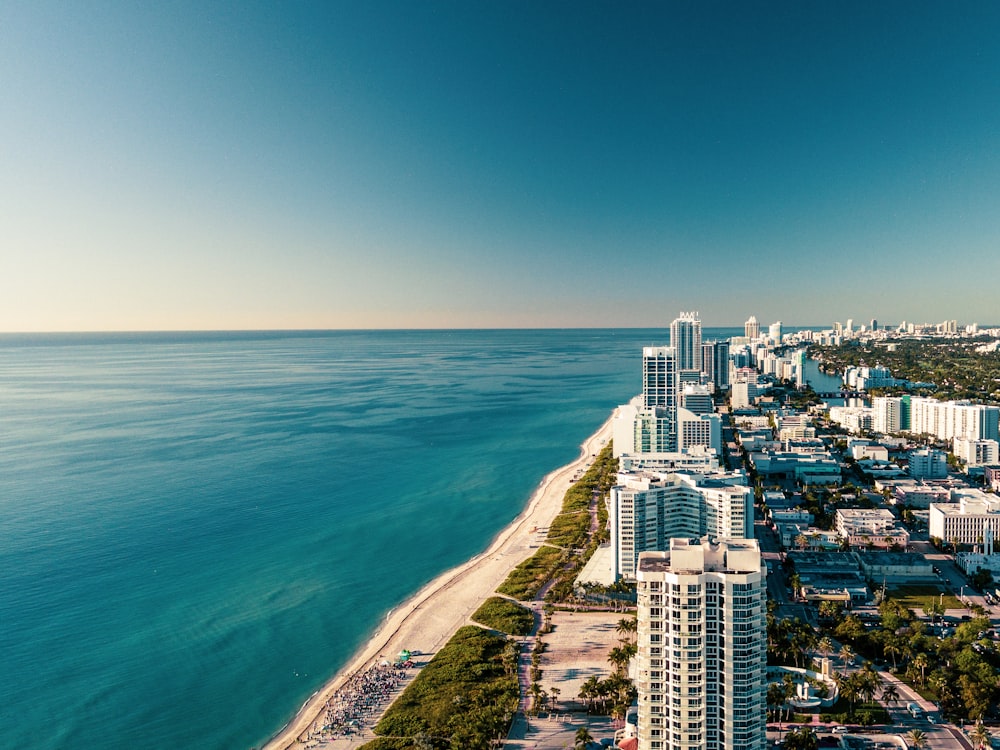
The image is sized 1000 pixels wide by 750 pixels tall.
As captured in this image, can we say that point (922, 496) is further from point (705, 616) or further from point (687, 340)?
point (687, 340)

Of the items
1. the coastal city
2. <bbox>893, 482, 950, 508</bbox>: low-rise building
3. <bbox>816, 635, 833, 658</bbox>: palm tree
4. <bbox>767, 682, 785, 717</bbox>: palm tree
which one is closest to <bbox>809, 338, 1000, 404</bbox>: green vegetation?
the coastal city

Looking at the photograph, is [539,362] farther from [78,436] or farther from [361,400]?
[78,436]

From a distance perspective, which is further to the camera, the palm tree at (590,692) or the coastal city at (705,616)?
the palm tree at (590,692)

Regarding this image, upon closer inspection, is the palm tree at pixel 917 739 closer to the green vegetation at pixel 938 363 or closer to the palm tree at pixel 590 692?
the palm tree at pixel 590 692

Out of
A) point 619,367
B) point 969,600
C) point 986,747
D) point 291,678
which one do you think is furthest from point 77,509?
point 619,367

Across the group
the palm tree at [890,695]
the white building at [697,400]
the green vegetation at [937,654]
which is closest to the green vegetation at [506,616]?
the green vegetation at [937,654]

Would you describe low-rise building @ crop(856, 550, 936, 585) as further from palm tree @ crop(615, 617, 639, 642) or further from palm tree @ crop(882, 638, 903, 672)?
palm tree @ crop(615, 617, 639, 642)
